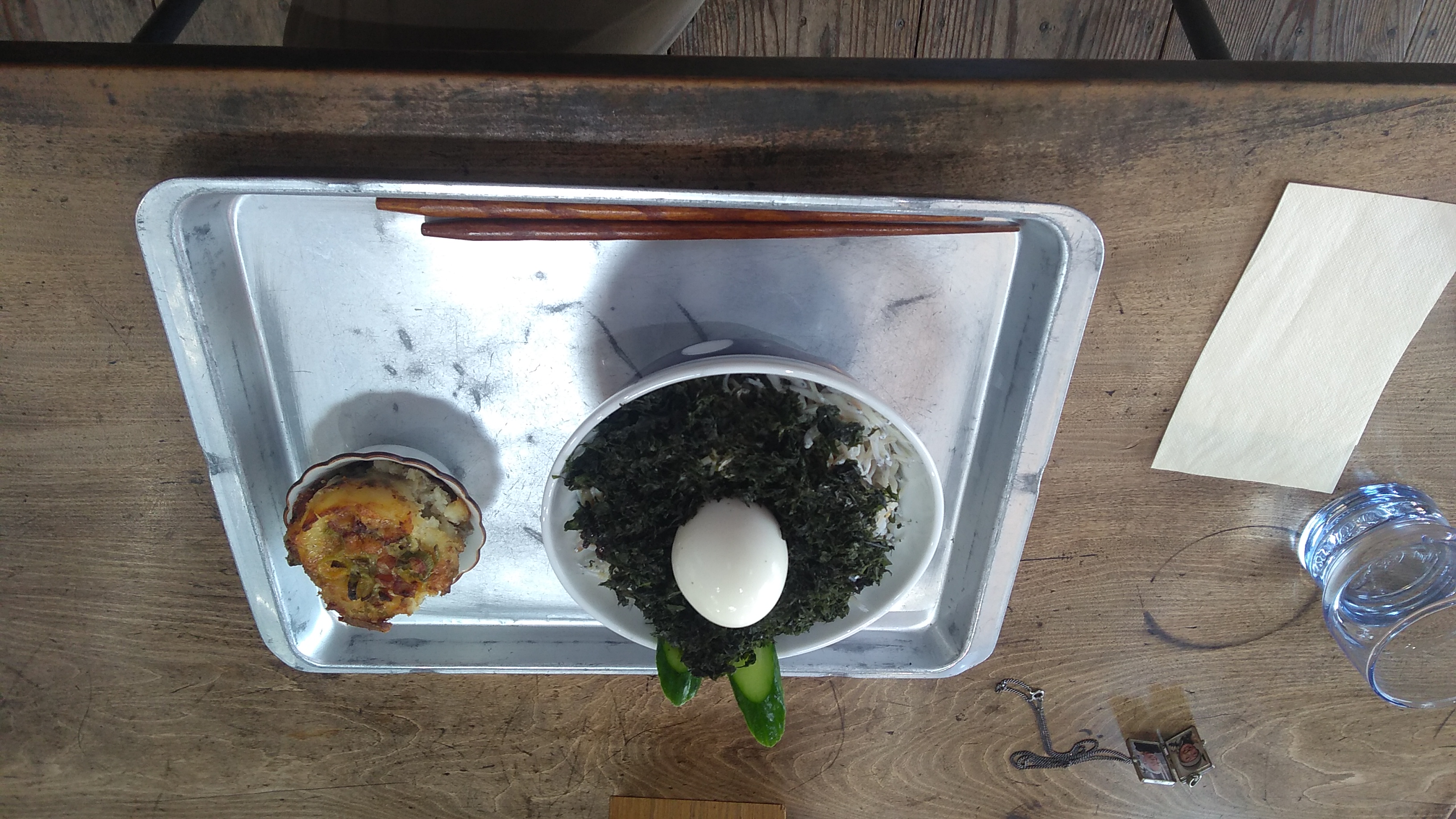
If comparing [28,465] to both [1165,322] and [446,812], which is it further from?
[1165,322]

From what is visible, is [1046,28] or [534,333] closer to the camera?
[534,333]

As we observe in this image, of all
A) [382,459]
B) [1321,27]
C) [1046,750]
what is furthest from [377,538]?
[1321,27]

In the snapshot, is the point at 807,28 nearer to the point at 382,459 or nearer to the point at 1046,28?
the point at 1046,28

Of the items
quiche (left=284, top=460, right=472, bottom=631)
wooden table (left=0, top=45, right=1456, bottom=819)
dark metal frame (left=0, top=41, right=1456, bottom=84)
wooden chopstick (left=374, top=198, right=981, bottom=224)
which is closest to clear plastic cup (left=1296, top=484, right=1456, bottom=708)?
wooden table (left=0, top=45, right=1456, bottom=819)

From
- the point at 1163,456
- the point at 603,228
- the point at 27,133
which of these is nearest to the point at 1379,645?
the point at 1163,456

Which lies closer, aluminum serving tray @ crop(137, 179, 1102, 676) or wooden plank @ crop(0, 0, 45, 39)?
aluminum serving tray @ crop(137, 179, 1102, 676)

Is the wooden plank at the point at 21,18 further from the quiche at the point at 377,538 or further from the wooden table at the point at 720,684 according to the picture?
the quiche at the point at 377,538

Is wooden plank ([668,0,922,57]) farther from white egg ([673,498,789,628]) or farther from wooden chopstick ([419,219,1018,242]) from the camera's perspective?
white egg ([673,498,789,628])
